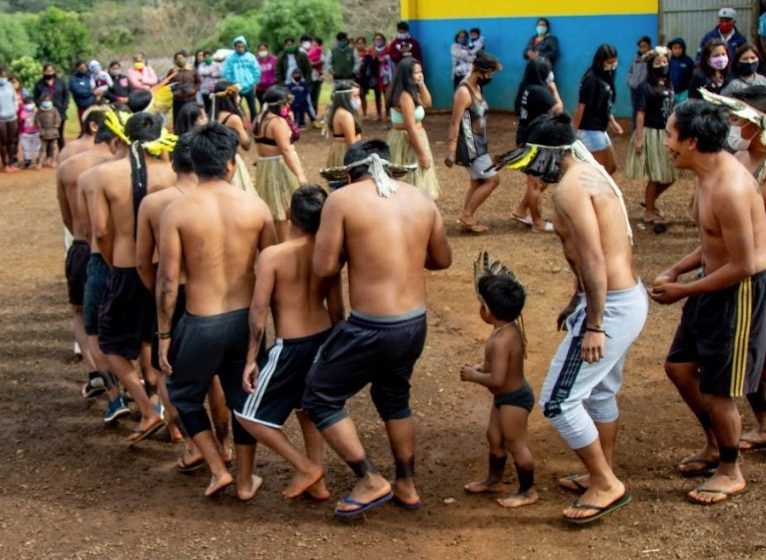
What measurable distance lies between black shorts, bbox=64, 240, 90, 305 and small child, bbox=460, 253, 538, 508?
2809 mm

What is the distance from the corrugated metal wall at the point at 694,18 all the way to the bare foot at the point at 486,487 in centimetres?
1203

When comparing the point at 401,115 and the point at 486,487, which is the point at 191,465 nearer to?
the point at 486,487

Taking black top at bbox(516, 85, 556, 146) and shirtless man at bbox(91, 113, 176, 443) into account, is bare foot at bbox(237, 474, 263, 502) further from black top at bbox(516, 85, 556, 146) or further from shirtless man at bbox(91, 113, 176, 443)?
black top at bbox(516, 85, 556, 146)

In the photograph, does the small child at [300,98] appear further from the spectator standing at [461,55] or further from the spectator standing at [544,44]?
the spectator standing at [544,44]

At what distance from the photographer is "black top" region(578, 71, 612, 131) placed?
10.2 metres

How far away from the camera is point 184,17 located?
3366cm

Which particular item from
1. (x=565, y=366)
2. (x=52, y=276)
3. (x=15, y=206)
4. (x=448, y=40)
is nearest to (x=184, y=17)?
(x=448, y=40)

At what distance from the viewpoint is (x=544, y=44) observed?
17.5 meters

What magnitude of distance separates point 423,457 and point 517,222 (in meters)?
5.52

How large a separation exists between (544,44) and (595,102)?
24.9ft

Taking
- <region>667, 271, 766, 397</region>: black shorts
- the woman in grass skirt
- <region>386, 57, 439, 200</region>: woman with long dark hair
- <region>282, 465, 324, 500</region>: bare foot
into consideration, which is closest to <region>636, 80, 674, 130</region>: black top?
the woman in grass skirt

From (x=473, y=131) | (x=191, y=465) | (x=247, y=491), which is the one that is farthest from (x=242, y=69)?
(x=247, y=491)

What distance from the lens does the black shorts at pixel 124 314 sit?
6055 millimetres

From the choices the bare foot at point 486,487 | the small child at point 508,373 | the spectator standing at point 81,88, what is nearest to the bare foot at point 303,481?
the bare foot at point 486,487
